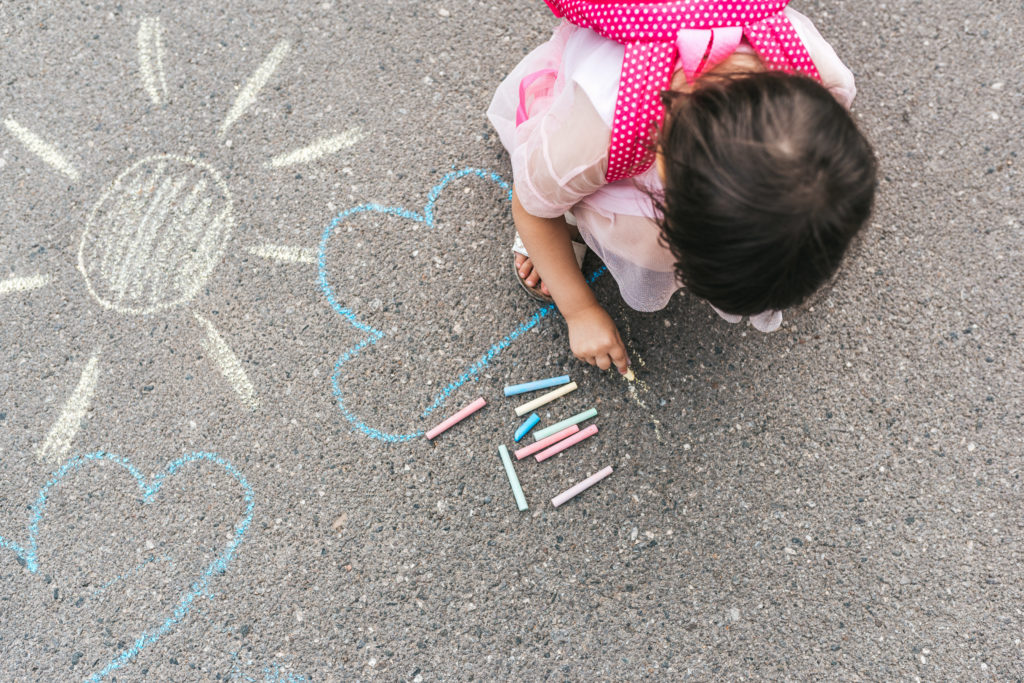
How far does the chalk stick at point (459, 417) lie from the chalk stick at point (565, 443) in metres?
0.15

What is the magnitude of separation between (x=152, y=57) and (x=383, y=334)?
2.56 feet

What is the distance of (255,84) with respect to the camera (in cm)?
147

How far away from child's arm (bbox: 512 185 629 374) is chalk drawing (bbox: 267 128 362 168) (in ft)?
1.36

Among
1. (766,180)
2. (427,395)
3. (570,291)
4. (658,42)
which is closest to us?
(766,180)

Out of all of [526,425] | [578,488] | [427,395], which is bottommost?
[578,488]

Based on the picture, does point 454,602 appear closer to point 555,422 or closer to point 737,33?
point 555,422

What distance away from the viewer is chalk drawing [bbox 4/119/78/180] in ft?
4.77

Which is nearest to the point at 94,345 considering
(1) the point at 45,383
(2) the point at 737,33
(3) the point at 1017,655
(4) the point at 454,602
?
(1) the point at 45,383

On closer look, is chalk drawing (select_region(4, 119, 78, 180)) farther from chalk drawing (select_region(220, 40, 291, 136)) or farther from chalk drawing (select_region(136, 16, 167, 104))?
chalk drawing (select_region(220, 40, 291, 136))

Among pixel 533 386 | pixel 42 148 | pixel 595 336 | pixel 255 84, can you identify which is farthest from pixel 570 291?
pixel 42 148

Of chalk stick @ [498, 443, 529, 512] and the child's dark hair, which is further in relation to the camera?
chalk stick @ [498, 443, 529, 512]

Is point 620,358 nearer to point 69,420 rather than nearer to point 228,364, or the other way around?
point 228,364

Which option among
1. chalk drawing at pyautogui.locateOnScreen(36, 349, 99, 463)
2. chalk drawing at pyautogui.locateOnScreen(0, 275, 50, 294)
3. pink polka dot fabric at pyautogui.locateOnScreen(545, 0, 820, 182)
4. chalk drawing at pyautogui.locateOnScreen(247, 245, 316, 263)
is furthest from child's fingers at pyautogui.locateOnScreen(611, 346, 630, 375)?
chalk drawing at pyautogui.locateOnScreen(0, 275, 50, 294)

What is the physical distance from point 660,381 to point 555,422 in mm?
227
